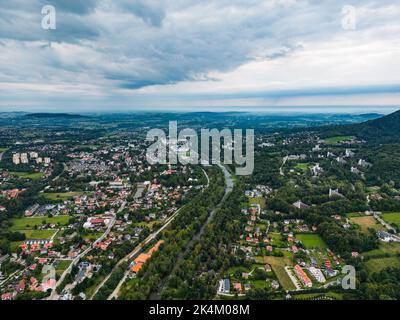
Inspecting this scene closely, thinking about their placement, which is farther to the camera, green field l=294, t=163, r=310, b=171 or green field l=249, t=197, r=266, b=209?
green field l=294, t=163, r=310, b=171

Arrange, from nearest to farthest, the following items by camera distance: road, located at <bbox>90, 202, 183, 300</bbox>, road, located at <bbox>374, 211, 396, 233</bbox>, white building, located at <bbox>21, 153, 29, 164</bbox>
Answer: road, located at <bbox>90, 202, 183, 300</bbox> → road, located at <bbox>374, 211, 396, 233</bbox> → white building, located at <bbox>21, 153, 29, 164</bbox>

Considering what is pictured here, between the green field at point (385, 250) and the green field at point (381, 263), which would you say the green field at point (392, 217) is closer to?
the green field at point (385, 250)

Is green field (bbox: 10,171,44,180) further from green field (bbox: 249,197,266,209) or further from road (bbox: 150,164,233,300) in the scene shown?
green field (bbox: 249,197,266,209)

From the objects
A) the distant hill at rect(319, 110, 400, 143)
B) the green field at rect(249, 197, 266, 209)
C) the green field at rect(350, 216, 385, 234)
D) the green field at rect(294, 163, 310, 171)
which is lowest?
the green field at rect(350, 216, 385, 234)

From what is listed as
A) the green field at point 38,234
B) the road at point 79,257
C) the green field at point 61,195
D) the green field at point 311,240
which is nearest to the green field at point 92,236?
the road at point 79,257

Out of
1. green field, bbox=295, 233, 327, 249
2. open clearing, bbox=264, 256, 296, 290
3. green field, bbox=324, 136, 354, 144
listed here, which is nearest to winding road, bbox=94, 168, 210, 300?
open clearing, bbox=264, 256, 296, 290
